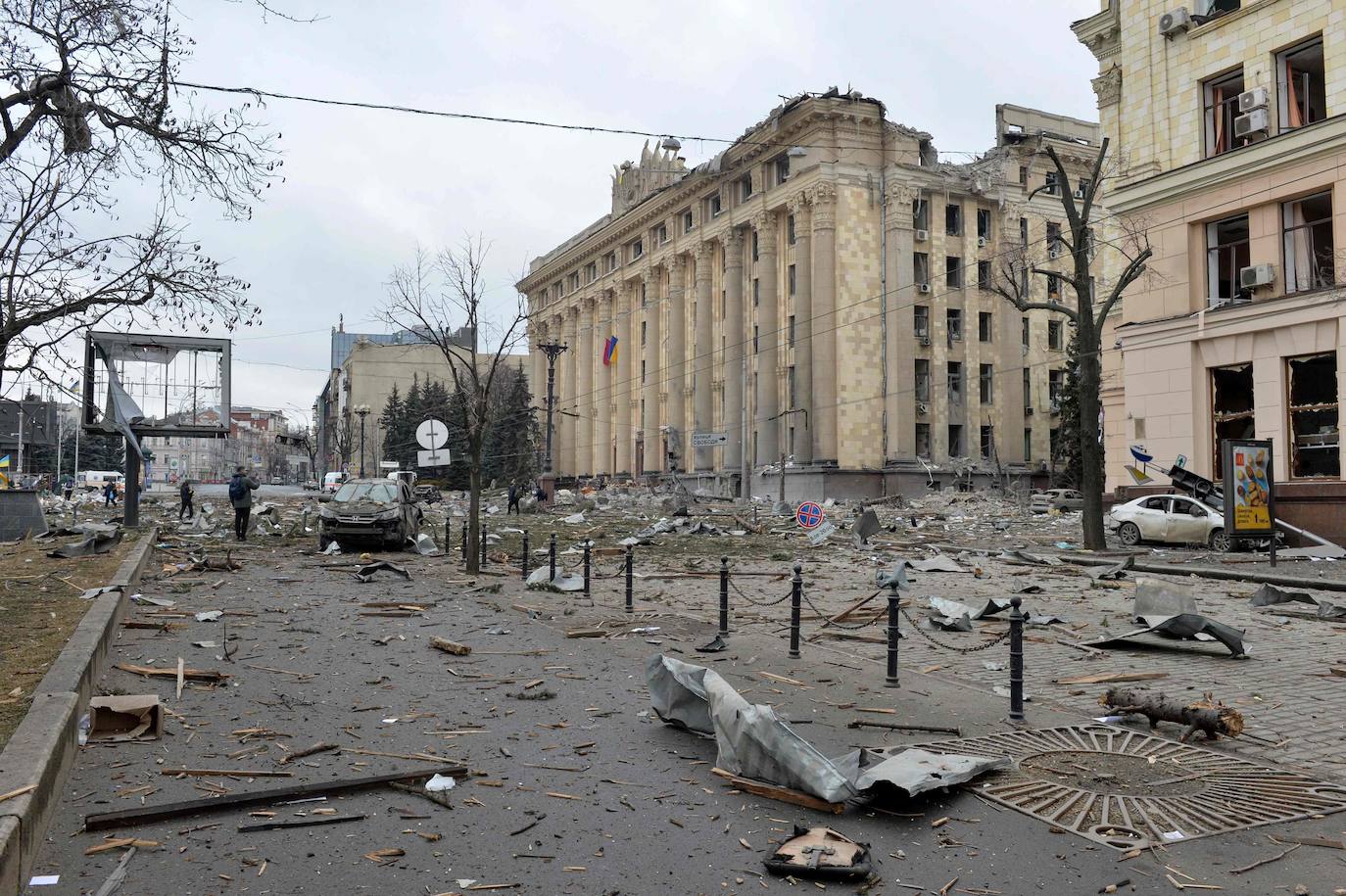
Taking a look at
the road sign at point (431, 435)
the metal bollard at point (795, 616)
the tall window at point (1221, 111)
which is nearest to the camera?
the metal bollard at point (795, 616)

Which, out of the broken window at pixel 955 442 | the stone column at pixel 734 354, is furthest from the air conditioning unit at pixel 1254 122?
the stone column at pixel 734 354

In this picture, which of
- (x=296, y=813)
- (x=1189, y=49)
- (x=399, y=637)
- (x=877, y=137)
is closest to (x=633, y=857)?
(x=296, y=813)

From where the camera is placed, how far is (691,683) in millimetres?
7020

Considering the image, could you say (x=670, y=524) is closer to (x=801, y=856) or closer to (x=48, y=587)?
(x=48, y=587)

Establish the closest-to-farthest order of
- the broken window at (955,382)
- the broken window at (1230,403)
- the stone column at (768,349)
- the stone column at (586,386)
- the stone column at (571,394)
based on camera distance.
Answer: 1. the broken window at (1230,403)
2. the broken window at (955,382)
3. the stone column at (768,349)
4. the stone column at (586,386)
5. the stone column at (571,394)

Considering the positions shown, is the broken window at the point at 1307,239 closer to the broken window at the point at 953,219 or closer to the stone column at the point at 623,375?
the broken window at the point at 953,219

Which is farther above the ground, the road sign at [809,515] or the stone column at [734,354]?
the stone column at [734,354]

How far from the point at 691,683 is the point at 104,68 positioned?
8.56 metres

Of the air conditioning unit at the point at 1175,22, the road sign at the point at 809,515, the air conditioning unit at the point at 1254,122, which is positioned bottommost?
the road sign at the point at 809,515

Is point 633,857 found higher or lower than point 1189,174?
lower

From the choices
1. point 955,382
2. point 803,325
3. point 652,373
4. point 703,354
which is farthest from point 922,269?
point 652,373

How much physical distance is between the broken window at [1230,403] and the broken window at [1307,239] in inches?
98.5

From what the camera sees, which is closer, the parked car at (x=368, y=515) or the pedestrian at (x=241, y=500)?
the parked car at (x=368, y=515)

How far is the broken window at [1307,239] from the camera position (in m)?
24.1
